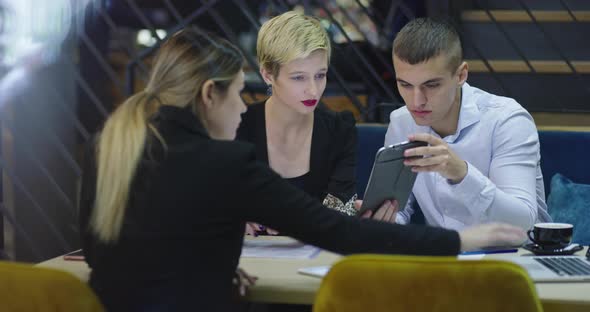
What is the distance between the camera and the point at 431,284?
1.54m

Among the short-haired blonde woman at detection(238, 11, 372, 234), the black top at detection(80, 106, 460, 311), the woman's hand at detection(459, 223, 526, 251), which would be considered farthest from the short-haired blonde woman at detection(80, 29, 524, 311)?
the short-haired blonde woman at detection(238, 11, 372, 234)

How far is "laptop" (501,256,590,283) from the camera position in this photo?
1908mm

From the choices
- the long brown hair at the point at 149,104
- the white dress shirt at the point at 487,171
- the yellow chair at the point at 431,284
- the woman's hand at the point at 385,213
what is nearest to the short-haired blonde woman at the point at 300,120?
the white dress shirt at the point at 487,171

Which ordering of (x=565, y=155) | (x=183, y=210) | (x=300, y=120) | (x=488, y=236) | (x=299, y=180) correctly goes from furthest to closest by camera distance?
1. (x=565, y=155)
2. (x=300, y=120)
3. (x=299, y=180)
4. (x=488, y=236)
5. (x=183, y=210)

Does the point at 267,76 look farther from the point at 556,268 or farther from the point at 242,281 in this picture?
the point at 556,268

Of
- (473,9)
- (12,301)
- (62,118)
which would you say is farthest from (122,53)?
(12,301)

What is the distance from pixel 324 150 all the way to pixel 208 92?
1.07 m

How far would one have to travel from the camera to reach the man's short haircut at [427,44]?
8.80 ft

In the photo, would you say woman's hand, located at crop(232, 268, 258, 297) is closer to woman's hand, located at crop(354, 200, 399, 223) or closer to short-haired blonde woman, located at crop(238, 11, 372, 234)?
woman's hand, located at crop(354, 200, 399, 223)

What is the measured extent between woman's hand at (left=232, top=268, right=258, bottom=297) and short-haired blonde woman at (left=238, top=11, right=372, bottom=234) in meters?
0.84

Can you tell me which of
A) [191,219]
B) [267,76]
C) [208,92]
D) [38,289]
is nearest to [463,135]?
[267,76]

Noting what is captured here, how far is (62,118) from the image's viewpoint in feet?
15.8

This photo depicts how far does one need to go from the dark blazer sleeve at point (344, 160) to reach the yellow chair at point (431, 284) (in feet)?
4.05

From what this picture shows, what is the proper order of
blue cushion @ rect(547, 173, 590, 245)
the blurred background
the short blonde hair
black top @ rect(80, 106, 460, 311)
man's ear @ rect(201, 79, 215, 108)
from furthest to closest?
1. the blurred background
2. blue cushion @ rect(547, 173, 590, 245)
3. the short blonde hair
4. man's ear @ rect(201, 79, 215, 108)
5. black top @ rect(80, 106, 460, 311)
